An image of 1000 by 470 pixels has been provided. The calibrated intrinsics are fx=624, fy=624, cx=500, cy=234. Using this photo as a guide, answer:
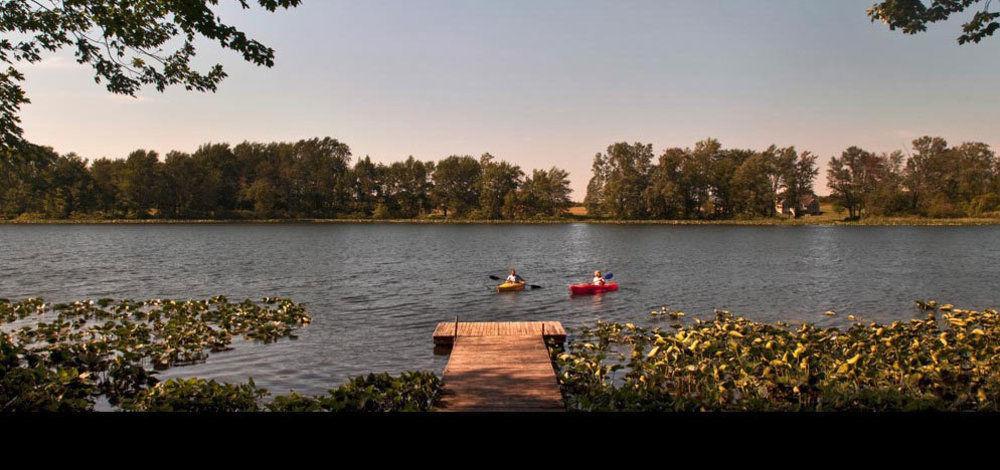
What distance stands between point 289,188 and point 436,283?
13478 centimetres

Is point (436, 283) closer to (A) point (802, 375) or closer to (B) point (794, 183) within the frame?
(A) point (802, 375)

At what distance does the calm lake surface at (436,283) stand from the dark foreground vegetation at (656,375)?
2.60 meters

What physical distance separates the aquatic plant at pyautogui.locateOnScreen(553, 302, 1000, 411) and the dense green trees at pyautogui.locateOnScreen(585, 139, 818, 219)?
13375 centimetres

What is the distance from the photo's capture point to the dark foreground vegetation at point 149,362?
12680 mm

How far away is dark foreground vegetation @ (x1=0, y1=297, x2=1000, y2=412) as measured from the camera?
496 inches

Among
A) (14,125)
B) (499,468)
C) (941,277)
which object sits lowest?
(941,277)

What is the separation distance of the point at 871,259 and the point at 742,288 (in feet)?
99.4

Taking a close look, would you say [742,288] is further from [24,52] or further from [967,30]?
[24,52]

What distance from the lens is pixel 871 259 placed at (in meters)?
62.8

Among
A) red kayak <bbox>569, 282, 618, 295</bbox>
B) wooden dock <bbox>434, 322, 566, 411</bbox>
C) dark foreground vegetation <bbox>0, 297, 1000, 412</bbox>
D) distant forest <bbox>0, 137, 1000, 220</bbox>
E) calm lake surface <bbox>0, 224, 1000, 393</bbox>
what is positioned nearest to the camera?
dark foreground vegetation <bbox>0, 297, 1000, 412</bbox>

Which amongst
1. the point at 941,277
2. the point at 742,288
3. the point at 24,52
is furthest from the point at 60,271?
the point at 941,277

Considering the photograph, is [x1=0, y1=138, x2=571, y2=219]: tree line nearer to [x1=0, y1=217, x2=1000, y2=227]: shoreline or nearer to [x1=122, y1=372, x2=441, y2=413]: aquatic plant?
[x1=0, y1=217, x2=1000, y2=227]: shoreline

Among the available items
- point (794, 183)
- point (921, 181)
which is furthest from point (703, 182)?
point (921, 181)

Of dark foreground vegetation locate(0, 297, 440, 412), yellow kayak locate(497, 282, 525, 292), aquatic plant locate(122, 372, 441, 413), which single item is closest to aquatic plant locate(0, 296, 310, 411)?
dark foreground vegetation locate(0, 297, 440, 412)
